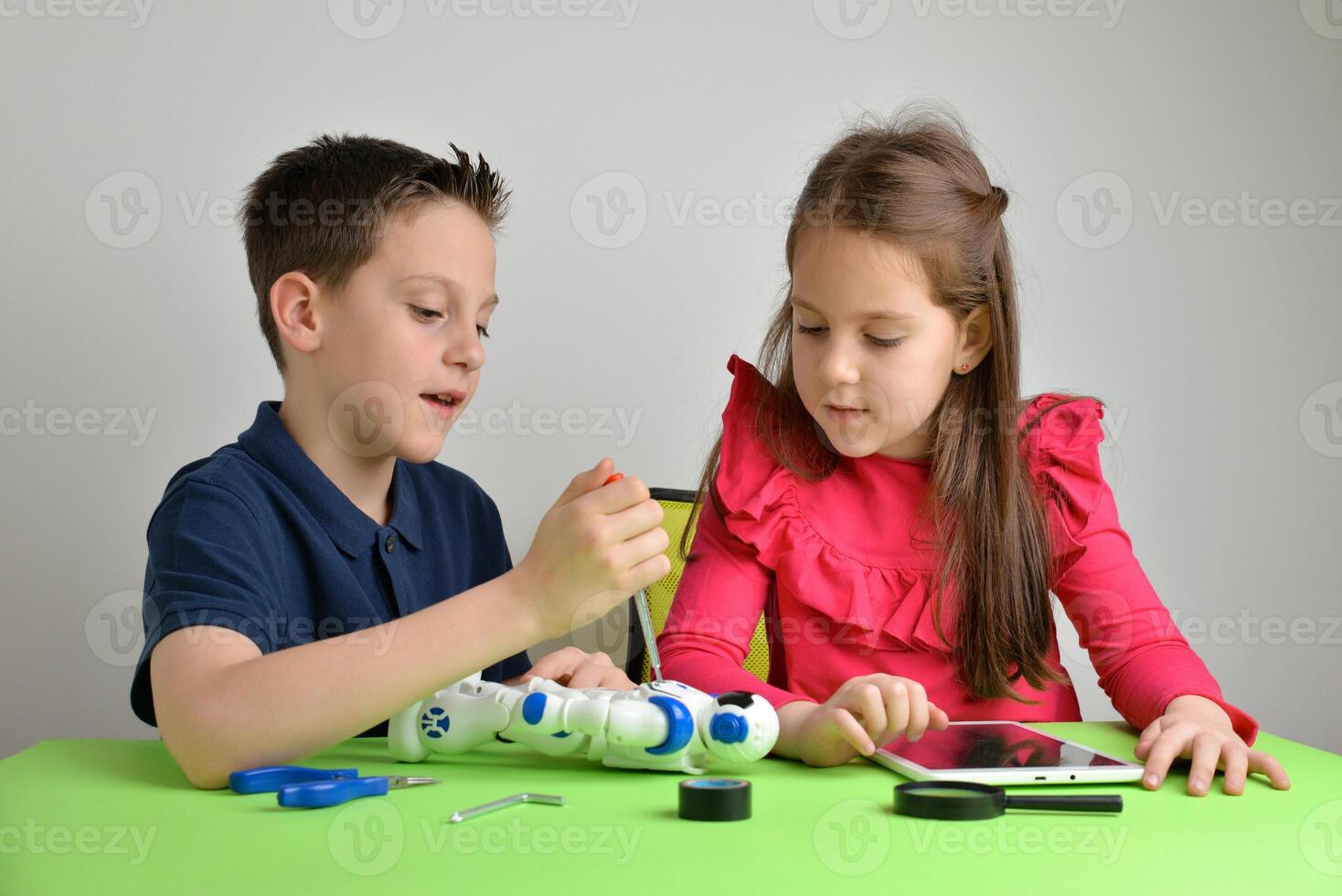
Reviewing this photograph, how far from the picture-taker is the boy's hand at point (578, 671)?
0.99 meters

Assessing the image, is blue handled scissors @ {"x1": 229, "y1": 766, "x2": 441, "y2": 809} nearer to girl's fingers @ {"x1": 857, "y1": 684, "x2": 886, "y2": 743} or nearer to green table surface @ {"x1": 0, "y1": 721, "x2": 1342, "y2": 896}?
green table surface @ {"x1": 0, "y1": 721, "x2": 1342, "y2": 896}

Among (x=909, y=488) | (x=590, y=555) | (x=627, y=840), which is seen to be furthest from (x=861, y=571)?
(x=627, y=840)

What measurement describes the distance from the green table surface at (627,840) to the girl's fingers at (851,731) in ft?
0.07

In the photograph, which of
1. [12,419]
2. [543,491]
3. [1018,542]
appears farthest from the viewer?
[543,491]

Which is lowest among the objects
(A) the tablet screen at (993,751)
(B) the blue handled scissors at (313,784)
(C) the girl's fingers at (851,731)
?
(B) the blue handled scissors at (313,784)

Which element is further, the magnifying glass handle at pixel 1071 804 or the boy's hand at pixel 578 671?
the boy's hand at pixel 578 671

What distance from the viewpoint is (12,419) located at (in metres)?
1.56

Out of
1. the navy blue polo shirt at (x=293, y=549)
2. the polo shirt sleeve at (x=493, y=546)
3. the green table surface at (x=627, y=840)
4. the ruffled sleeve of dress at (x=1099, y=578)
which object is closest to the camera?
the green table surface at (x=627, y=840)

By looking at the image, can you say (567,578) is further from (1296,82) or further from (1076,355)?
(1296,82)

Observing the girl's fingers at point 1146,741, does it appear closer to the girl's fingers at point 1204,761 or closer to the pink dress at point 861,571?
the girl's fingers at point 1204,761

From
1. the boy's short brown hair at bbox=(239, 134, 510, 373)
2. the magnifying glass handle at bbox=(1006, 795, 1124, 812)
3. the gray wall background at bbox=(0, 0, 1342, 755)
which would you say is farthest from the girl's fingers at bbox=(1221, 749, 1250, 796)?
the gray wall background at bbox=(0, 0, 1342, 755)

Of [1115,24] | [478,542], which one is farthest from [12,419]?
[1115,24]

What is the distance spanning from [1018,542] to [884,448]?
0.17 m

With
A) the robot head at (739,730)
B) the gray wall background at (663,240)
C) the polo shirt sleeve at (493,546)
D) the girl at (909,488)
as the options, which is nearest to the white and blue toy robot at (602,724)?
the robot head at (739,730)
